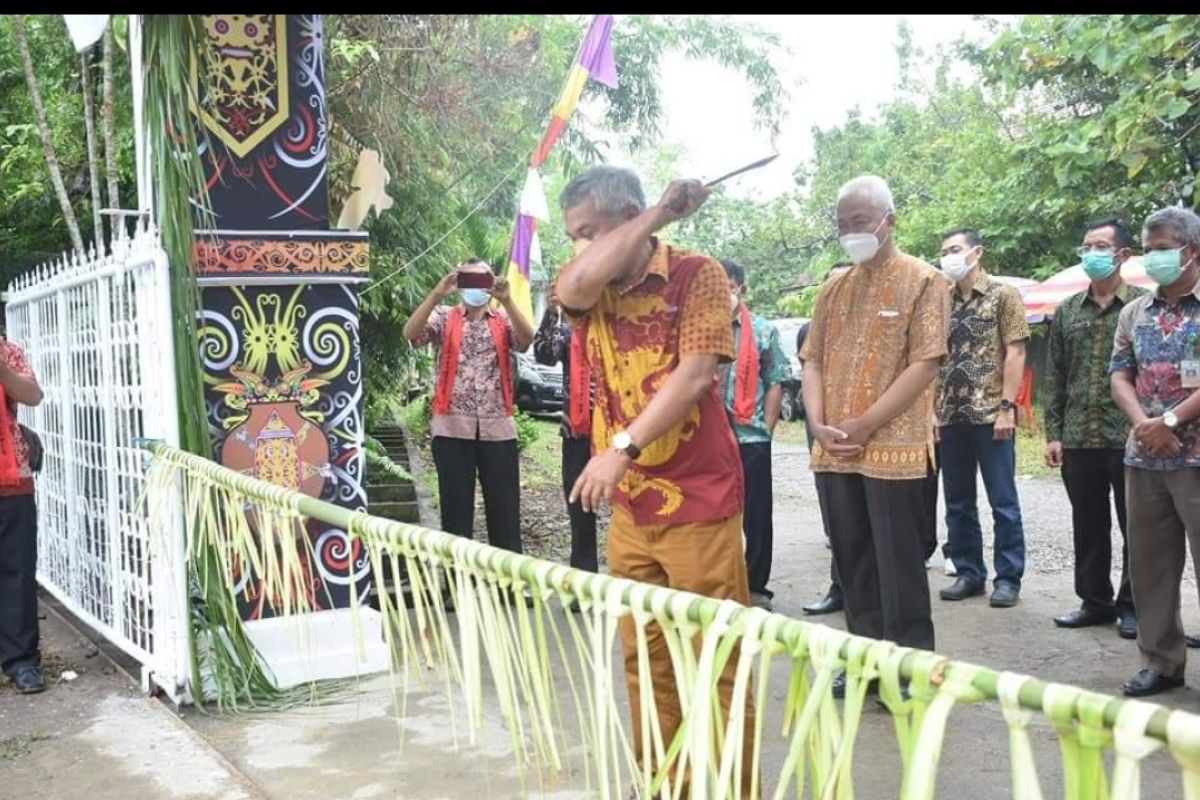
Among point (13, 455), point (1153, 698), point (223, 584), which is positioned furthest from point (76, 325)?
point (1153, 698)

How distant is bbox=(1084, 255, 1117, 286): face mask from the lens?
4691 millimetres

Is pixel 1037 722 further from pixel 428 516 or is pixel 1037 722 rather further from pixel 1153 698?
pixel 428 516

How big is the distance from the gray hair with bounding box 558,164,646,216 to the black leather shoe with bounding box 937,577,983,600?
11.0 feet

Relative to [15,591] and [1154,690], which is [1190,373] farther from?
[15,591]

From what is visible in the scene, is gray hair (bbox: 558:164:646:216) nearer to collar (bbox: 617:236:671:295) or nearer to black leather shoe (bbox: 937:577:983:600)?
collar (bbox: 617:236:671:295)

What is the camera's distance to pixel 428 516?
7.36 meters

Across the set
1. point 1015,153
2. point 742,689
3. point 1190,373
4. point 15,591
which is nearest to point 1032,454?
point 1015,153

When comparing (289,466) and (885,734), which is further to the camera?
(289,466)

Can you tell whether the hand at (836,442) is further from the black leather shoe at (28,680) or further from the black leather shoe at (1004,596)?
the black leather shoe at (28,680)

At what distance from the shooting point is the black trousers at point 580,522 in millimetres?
5664

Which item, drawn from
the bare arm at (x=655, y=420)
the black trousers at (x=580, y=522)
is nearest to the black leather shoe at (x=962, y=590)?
the black trousers at (x=580, y=522)

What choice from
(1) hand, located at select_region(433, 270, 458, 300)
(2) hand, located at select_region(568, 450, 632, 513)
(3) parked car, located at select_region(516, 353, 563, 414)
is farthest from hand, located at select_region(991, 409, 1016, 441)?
(3) parked car, located at select_region(516, 353, 563, 414)

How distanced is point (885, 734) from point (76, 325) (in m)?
3.70
